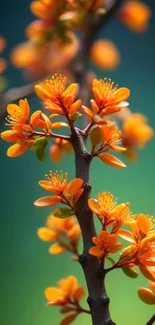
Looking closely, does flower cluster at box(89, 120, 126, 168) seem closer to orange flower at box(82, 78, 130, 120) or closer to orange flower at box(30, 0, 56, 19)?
orange flower at box(82, 78, 130, 120)

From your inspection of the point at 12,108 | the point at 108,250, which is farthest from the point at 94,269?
the point at 12,108

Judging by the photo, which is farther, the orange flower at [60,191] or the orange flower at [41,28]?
the orange flower at [41,28]

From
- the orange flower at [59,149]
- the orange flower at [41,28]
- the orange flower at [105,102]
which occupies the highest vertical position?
the orange flower at [41,28]

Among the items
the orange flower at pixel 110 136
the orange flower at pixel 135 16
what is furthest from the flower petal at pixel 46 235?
the orange flower at pixel 135 16

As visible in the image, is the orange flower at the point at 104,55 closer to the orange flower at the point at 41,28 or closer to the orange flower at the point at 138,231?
the orange flower at the point at 41,28

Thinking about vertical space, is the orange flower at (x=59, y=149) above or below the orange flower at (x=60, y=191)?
above

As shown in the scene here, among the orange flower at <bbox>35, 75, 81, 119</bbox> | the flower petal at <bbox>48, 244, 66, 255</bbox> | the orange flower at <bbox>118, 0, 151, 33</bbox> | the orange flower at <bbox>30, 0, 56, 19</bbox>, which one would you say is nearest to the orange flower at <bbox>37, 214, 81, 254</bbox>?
the flower petal at <bbox>48, 244, 66, 255</bbox>

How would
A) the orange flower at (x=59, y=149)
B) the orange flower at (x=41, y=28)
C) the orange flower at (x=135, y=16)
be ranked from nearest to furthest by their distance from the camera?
1. the orange flower at (x=59, y=149)
2. the orange flower at (x=41, y=28)
3. the orange flower at (x=135, y=16)
